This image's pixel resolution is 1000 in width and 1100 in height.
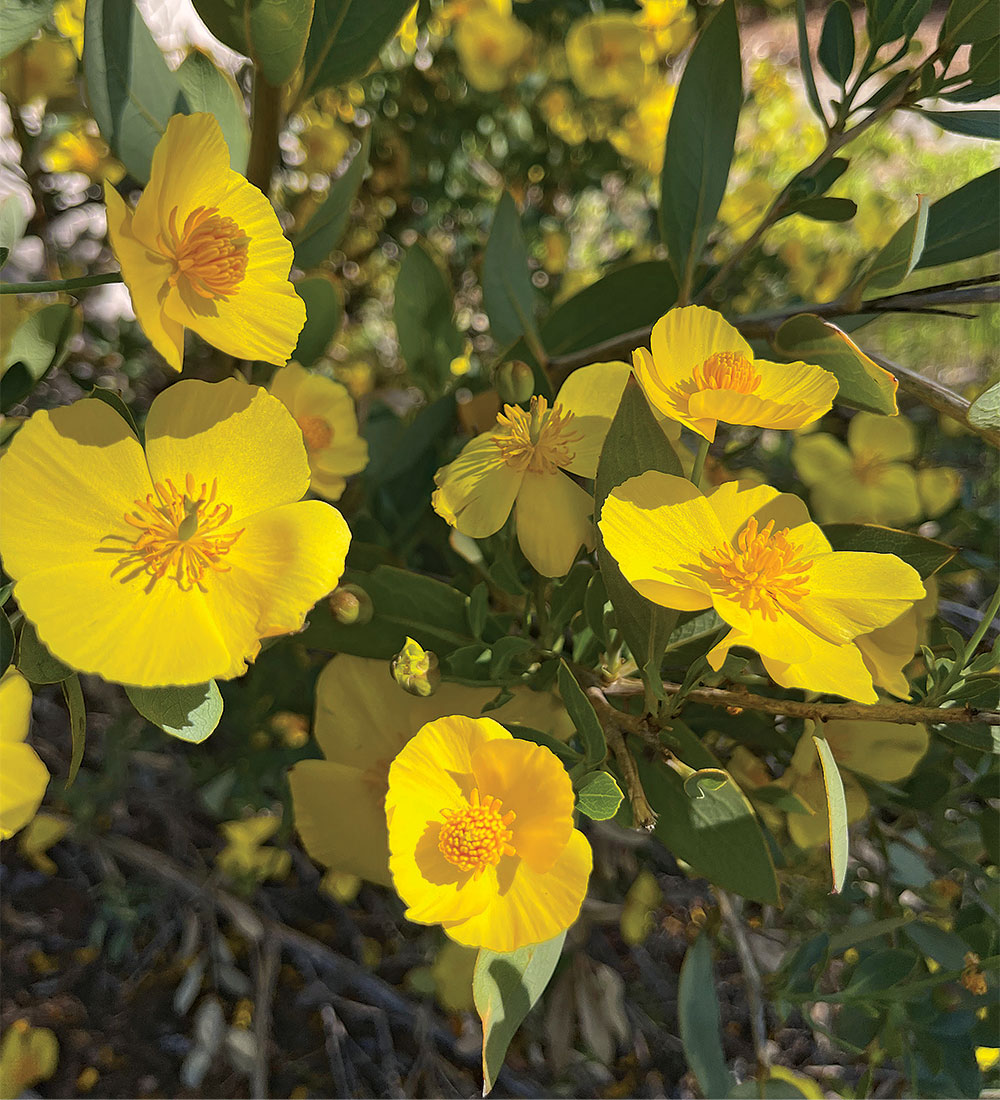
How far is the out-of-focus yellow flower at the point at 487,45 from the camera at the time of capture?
138 centimetres

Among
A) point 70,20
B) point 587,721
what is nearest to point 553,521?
point 587,721

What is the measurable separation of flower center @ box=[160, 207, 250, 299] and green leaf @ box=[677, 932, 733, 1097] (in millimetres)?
794

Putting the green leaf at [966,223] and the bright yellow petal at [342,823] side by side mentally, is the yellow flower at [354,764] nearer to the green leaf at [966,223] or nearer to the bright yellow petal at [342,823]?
the bright yellow petal at [342,823]

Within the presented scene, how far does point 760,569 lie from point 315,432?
16.9 inches

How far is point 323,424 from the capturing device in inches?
29.9

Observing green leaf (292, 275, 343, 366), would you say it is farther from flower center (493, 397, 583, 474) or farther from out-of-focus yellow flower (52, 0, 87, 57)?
out-of-focus yellow flower (52, 0, 87, 57)

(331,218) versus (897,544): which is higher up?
(331,218)

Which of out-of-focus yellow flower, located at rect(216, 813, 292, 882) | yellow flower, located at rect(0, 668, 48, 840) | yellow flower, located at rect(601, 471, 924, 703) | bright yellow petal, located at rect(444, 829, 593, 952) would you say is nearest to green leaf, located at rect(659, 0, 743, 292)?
yellow flower, located at rect(601, 471, 924, 703)

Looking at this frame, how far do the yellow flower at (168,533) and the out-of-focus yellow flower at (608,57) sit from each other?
1.21m

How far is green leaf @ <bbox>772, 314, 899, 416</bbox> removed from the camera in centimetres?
56

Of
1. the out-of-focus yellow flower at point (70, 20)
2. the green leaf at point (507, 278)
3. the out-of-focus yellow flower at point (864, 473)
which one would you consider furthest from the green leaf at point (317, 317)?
the out-of-focus yellow flower at point (70, 20)

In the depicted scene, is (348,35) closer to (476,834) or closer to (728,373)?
(728,373)

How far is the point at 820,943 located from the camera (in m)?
0.87

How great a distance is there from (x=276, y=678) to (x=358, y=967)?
1.88 ft
